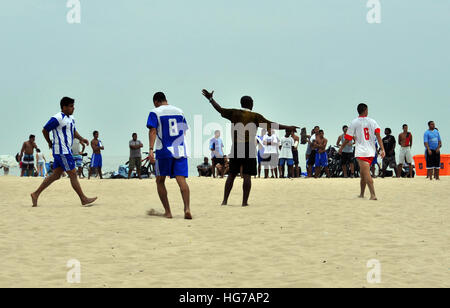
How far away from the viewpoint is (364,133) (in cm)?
1377

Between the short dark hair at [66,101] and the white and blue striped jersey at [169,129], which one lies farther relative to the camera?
the short dark hair at [66,101]

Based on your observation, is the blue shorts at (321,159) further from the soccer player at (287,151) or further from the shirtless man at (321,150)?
the soccer player at (287,151)

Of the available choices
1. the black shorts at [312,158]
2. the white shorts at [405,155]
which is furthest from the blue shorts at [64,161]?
the white shorts at [405,155]

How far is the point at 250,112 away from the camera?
38.8 feet

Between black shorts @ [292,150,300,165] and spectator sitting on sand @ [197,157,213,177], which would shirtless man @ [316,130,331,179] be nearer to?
black shorts @ [292,150,300,165]

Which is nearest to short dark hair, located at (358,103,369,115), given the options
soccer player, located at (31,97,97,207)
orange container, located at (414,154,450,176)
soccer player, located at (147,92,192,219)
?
soccer player, located at (147,92,192,219)

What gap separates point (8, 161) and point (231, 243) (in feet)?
96.9

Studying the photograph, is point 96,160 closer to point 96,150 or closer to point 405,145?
point 96,150

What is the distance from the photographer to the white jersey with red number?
1372cm

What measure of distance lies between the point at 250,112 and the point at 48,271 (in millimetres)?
6224

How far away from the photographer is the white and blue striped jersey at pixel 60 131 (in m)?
11.9

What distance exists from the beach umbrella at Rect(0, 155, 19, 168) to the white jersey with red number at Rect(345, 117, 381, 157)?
2509 centimetres
